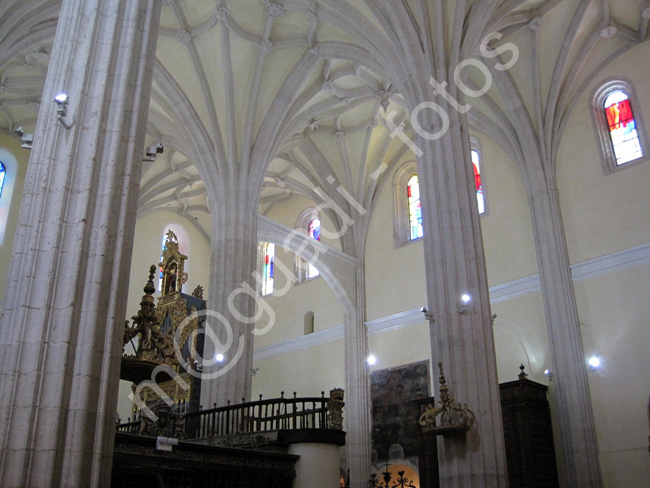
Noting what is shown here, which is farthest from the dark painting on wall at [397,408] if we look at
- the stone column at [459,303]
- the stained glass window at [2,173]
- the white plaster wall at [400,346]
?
the stained glass window at [2,173]

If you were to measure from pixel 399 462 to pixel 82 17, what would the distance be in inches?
606

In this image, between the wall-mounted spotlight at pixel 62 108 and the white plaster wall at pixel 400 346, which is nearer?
the wall-mounted spotlight at pixel 62 108

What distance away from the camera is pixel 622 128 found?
650 inches

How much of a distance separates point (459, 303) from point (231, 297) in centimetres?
675

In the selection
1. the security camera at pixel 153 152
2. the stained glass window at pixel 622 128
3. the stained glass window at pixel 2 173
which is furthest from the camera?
the stained glass window at pixel 2 173

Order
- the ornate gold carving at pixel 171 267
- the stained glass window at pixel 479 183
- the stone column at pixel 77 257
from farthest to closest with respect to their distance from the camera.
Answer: the ornate gold carving at pixel 171 267, the stained glass window at pixel 479 183, the stone column at pixel 77 257

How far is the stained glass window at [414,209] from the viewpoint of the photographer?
2088 centimetres

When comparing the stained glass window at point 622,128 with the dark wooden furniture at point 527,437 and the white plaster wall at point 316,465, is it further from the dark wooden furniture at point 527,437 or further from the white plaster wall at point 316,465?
the white plaster wall at point 316,465

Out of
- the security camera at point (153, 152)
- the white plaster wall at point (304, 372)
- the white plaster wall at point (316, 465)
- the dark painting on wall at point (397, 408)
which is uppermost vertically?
the white plaster wall at point (304, 372)

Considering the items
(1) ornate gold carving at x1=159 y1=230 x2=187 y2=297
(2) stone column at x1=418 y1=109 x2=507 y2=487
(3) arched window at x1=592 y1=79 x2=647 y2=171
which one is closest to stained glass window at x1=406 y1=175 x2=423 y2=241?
(3) arched window at x1=592 y1=79 x2=647 y2=171

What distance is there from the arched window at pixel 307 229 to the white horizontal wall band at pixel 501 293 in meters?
2.39

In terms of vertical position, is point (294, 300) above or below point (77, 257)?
above

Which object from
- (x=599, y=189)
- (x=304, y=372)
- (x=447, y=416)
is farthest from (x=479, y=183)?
(x=447, y=416)

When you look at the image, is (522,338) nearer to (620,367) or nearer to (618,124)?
(620,367)
